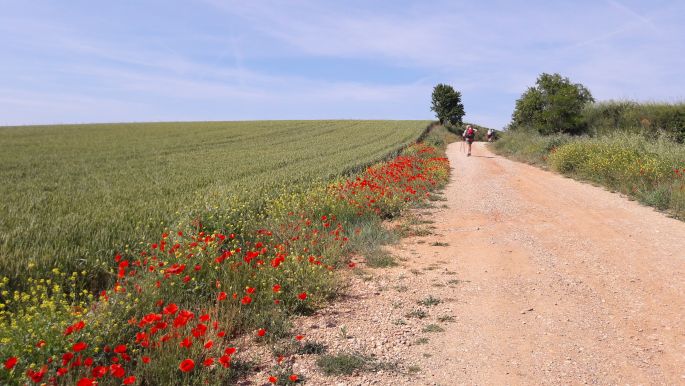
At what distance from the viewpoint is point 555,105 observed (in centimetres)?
2788

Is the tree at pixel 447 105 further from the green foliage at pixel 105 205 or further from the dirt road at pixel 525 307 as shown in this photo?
the dirt road at pixel 525 307

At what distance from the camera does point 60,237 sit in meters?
5.42

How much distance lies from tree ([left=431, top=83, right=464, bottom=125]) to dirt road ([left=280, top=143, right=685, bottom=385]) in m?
62.5

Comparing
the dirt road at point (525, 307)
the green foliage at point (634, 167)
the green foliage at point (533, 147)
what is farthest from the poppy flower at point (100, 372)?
the green foliage at point (533, 147)

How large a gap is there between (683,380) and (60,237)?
651 centimetres

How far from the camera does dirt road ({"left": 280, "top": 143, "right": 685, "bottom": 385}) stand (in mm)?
3545

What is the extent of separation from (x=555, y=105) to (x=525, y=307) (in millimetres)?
26778

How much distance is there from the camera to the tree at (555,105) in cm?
2730

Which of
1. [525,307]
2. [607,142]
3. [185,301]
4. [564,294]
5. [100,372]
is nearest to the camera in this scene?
[100,372]

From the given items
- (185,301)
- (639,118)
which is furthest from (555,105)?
(185,301)

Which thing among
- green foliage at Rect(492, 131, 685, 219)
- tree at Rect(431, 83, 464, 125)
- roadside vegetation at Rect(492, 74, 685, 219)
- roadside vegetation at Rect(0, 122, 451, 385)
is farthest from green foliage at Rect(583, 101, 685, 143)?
tree at Rect(431, 83, 464, 125)

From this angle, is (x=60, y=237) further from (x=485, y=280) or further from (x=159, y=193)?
(x=485, y=280)

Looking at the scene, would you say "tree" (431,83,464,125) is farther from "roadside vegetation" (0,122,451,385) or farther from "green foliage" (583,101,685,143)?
"roadside vegetation" (0,122,451,385)

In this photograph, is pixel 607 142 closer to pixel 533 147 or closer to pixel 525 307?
pixel 533 147
